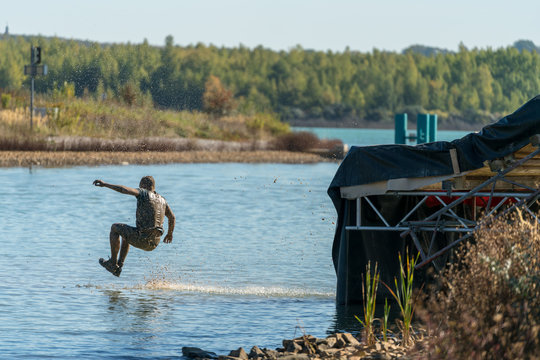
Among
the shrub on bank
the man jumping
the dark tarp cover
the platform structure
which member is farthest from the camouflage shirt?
the shrub on bank

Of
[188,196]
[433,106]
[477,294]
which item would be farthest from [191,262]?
[433,106]

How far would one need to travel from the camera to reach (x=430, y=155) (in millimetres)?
15328

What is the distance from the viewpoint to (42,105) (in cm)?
5944

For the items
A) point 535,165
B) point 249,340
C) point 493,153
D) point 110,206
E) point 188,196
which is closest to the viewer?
point 249,340

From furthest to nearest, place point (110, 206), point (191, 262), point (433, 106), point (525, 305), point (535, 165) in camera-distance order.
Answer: point (433, 106), point (110, 206), point (191, 262), point (535, 165), point (525, 305)

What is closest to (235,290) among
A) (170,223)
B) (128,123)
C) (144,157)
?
(170,223)

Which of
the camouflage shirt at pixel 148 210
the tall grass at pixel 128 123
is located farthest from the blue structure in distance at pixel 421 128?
the camouflage shirt at pixel 148 210

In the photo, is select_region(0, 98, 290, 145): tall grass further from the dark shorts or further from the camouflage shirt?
the camouflage shirt

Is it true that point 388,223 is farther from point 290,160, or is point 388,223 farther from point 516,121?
point 290,160

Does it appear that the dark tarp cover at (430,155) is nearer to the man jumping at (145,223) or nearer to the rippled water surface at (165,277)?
the rippled water surface at (165,277)

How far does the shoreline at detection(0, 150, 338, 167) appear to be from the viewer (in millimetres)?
50031

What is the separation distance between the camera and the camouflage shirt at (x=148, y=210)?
1562 cm

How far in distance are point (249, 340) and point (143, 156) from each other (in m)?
44.1

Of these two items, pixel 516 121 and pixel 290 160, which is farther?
pixel 290 160
